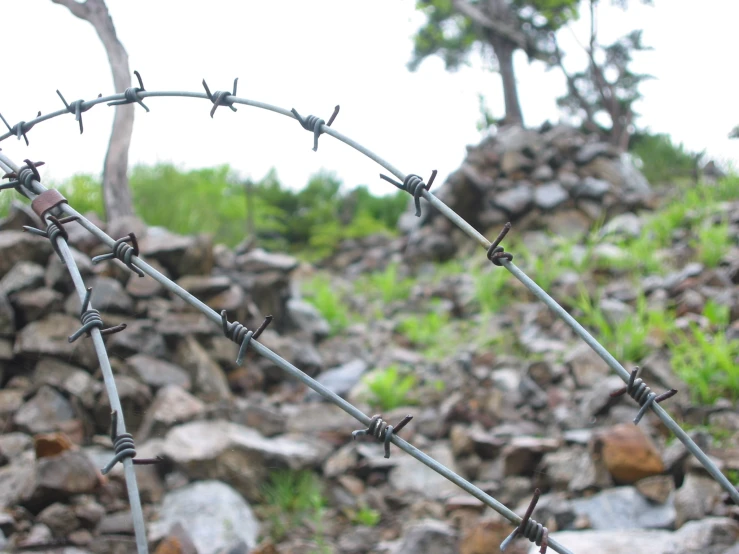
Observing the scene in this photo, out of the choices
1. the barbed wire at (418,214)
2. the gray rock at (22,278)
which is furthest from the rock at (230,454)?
the barbed wire at (418,214)

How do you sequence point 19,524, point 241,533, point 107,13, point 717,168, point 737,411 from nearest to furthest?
point 19,524 → point 241,533 → point 737,411 → point 107,13 → point 717,168

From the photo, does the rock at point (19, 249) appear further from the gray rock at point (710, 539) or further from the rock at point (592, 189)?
the rock at point (592, 189)

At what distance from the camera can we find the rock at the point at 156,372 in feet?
10.1

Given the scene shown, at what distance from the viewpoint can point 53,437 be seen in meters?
2.11

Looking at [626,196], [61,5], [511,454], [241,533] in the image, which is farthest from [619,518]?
[626,196]

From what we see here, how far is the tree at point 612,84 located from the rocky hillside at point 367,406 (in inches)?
164

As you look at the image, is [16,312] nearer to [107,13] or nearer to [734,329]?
[107,13]

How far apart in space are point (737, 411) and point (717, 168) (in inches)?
180

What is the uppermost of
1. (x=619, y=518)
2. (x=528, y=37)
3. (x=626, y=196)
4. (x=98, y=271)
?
(x=528, y=37)

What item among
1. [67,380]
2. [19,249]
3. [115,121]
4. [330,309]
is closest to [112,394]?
[67,380]

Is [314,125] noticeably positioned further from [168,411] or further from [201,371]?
[201,371]

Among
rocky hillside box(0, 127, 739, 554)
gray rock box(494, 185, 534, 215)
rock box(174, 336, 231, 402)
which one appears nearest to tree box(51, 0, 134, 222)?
rocky hillside box(0, 127, 739, 554)

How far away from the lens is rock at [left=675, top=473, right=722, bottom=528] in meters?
1.96

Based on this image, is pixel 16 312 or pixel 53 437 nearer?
pixel 53 437
